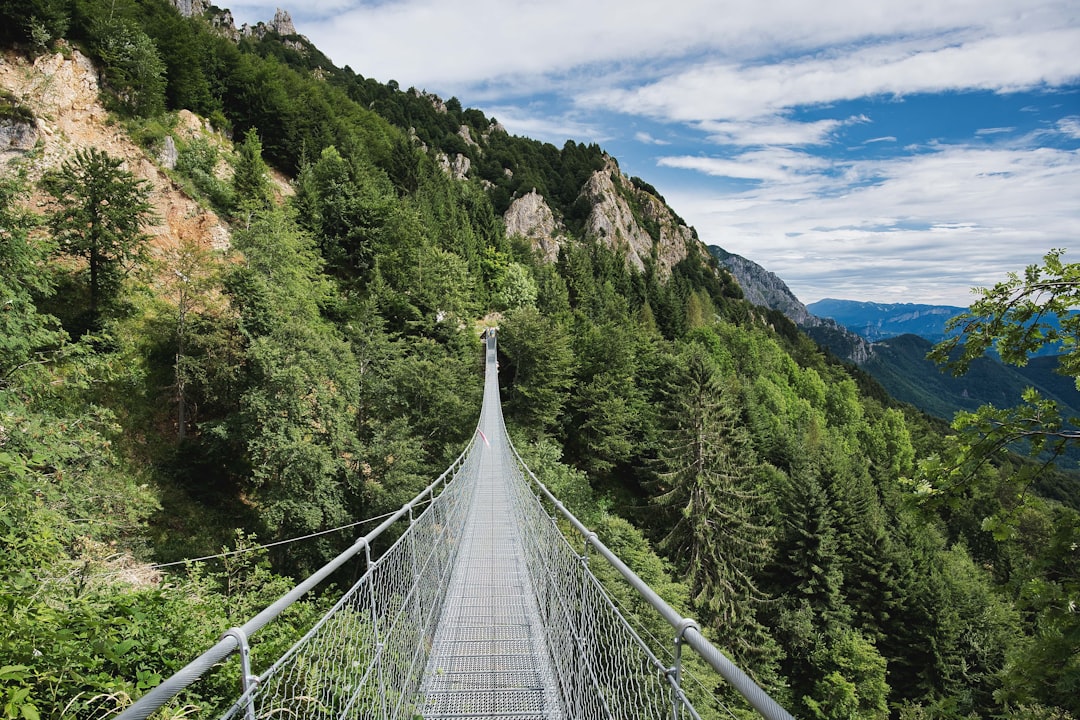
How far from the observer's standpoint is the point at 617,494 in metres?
23.5

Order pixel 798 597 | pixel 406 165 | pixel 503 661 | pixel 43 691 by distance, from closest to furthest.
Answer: pixel 43 691 < pixel 503 661 < pixel 798 597 < pixel 406 165

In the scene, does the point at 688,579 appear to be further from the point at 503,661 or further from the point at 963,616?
A: the point at 503,661

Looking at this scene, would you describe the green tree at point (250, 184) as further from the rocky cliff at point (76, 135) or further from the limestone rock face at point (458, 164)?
the limestone rock face at point (458, 164)

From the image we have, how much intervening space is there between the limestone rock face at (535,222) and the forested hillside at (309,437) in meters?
24.3

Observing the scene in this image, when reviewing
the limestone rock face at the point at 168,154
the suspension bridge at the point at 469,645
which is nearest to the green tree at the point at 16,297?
the suspension bridge at the point at 469,645

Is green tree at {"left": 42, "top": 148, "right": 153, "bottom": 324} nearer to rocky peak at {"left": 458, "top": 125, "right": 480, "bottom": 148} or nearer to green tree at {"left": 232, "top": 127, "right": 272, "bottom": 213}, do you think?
green tree at {"left": 232, "top": 127, "right": 272, "bottom": 213}

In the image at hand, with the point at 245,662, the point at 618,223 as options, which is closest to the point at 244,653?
the point at 245,662

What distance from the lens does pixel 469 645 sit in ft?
12.5

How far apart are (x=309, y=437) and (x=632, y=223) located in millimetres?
65584

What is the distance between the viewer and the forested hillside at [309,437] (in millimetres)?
2910

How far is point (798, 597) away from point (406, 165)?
35191 millimetres

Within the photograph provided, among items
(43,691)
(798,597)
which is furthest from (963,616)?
(43,691)

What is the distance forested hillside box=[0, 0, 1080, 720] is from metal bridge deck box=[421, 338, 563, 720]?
4.68ft

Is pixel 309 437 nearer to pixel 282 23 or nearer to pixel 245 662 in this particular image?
pixel 245 662
